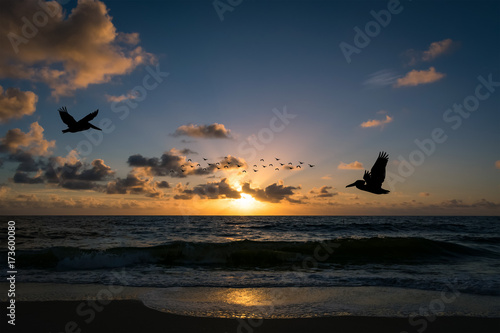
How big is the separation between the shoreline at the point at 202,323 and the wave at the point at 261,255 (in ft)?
23.8

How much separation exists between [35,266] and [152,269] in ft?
18.4

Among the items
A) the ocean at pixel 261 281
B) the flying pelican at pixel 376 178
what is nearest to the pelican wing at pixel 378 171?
the flying pelican at pixel 376 178

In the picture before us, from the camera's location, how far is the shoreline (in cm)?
580

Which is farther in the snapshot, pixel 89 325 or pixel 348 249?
pixel 348 249

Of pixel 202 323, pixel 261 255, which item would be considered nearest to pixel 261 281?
pixel 202 323

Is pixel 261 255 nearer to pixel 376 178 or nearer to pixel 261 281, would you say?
pixel 261 281

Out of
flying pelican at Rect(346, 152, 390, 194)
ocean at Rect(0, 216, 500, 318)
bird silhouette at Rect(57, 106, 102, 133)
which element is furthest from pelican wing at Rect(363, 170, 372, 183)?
bird silhouette at Rect(57, 106, 102, 133)

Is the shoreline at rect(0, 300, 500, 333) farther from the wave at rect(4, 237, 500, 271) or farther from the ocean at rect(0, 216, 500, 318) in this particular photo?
the wave at rect(4, 237, 500, 271)

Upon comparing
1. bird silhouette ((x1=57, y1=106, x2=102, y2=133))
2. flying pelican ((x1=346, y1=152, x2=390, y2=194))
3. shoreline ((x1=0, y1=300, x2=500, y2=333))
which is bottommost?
shoreline ((x1=0, y1=300, x2=500, y2=333))

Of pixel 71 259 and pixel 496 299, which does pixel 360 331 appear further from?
pixel 71 259

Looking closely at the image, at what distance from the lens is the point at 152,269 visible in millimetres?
12555

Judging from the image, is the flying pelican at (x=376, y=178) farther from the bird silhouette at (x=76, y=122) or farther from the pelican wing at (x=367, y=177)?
the bird silhouette at (x=76, y=122)

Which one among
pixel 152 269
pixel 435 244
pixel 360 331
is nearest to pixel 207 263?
pixel 152 269

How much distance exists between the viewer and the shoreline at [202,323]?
19.0 feet
